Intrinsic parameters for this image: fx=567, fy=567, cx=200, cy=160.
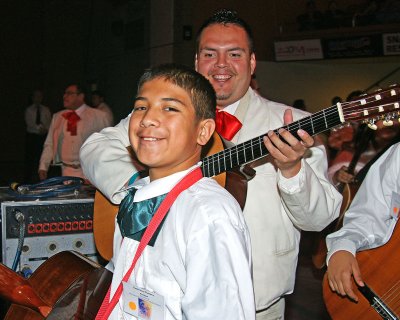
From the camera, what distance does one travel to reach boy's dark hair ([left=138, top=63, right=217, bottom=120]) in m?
1.65

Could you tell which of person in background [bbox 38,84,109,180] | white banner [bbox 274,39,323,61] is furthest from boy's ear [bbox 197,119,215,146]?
white banner [bbox 274,39,323,61]

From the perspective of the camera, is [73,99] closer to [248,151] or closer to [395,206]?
[248,151]

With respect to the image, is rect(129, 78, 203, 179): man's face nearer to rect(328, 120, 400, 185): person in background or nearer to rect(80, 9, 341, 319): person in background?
rect(80, 9, 341, 319): person in background

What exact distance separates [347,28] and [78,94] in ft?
27.4

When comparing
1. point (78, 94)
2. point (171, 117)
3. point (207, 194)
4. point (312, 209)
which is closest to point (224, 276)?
point (207, 194)

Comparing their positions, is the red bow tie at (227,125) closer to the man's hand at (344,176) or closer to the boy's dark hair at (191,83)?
the boy's dark hair at (191,83)

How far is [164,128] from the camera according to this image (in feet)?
5.17

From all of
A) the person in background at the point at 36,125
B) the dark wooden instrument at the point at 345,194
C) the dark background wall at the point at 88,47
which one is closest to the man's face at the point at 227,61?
the dark wooden instrument at the point at 345,194

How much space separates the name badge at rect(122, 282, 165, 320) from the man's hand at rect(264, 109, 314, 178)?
0.67m

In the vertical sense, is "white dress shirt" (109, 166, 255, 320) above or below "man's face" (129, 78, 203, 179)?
below

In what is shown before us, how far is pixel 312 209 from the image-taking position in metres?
2.04

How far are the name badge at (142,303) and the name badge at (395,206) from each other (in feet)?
3.80

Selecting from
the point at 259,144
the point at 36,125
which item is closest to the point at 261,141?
the point at 259,144

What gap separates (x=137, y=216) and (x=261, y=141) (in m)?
0.62
